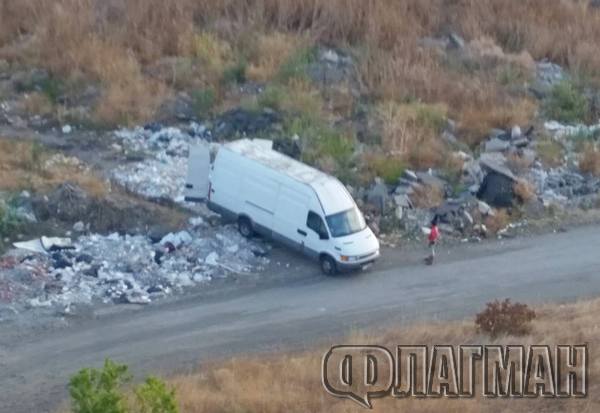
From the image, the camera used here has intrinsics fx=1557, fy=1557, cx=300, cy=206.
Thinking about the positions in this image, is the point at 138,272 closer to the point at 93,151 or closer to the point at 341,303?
the point at 341,303

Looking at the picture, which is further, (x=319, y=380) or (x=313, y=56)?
(x=313, y=56)

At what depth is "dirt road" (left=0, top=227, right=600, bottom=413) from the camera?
69.4 feet

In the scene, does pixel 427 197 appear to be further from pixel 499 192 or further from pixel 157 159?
pixel 157 159

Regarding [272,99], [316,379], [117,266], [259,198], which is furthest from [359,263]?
[272,99]

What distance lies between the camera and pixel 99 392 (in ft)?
48.7

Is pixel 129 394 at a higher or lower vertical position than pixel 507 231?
higher

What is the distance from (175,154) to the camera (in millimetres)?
29828

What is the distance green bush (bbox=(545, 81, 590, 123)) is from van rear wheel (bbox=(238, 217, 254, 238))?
9196 mm

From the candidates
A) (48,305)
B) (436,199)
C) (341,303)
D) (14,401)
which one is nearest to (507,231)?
(436,199)

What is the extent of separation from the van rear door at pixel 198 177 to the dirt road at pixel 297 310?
2.82 metres

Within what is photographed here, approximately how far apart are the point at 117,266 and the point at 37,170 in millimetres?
4666

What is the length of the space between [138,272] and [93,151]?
6412 millimetres

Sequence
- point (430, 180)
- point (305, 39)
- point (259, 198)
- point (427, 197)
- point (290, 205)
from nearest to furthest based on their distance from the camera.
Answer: point (290, 205)
point (259, 198)
point (427, 197)
point (430, 180)
point (305, 39)

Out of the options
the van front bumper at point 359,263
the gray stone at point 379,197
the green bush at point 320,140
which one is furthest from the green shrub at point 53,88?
the van front bumper at point 359,263
